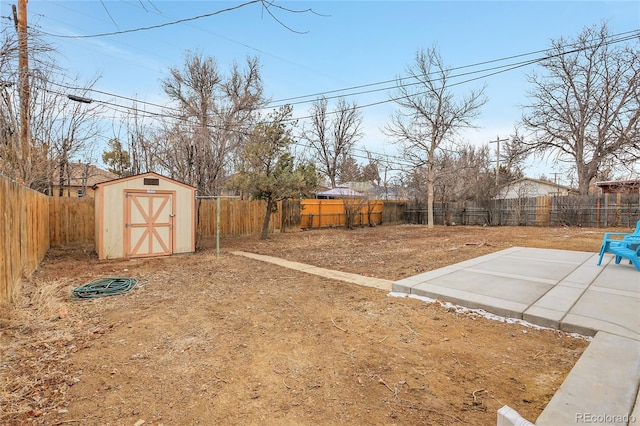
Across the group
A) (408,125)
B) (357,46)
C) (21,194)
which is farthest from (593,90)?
(21,194)

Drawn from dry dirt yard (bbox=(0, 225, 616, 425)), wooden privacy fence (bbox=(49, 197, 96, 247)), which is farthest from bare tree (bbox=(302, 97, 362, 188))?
dry dirt yard (bbox=(0, 225, 616, 425))

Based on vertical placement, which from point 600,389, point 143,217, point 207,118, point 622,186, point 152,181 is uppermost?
point 207,118

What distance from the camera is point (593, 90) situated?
17562 mm

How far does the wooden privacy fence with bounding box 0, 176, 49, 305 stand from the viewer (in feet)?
12.9

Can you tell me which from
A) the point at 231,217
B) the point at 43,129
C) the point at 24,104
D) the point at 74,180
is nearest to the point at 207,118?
the point at 74,180

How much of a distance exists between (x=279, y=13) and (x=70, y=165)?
1141 cm

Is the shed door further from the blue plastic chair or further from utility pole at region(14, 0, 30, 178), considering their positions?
the blue plastic chair

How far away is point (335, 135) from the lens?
104ft

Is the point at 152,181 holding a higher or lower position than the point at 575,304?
higher

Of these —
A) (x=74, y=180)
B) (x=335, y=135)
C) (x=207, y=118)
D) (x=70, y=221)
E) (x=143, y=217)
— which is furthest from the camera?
(x=335, y=135)

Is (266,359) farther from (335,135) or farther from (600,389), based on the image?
(335,135)

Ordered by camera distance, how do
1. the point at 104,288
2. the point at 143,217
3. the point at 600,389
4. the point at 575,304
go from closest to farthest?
the point at 600,389 → the point at 575,304 → the point at 104,288 → the point at 143,217

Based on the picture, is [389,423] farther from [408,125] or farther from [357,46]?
[408,125]

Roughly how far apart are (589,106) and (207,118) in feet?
69.3
